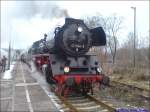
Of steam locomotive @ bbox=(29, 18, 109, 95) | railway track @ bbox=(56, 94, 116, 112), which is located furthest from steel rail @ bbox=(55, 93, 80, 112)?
steam locomotive @ bbox=(29, 18, 109, 95)

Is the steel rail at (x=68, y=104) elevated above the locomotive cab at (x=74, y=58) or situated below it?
below

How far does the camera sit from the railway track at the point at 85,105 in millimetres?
11969

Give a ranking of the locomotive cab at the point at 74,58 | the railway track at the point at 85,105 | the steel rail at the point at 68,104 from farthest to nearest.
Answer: the locomotive cab at the point at 74,58
the railway track at the point at 85,105
the steel rail at the point at 68,104

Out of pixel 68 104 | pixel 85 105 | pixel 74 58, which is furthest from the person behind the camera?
pixel 74 58

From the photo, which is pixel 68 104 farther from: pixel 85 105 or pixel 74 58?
pixel 74 58

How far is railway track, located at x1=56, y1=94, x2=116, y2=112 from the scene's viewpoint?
12.0 m

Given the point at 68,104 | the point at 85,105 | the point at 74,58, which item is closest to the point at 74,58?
the point at 74,58

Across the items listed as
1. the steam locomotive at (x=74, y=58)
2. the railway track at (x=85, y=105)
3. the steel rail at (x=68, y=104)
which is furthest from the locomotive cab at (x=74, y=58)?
the steel rail at (x=68, y=104)

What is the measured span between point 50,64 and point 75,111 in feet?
15.9

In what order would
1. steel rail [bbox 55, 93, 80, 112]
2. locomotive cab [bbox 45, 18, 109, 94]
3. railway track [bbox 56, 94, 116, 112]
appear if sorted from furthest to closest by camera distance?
1. locomotive cab [bbox 45, 18, 109, 94]
2. railway track [bbox 56, 94, 116, 112]
3. steel rail [bbox 55, 93, 80, 112]

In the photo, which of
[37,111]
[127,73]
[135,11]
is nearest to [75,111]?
[37,111]

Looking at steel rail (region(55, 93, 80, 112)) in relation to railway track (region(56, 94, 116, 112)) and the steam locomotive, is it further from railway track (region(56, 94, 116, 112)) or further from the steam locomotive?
the steam locomotive

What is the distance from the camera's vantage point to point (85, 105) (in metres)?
13.2

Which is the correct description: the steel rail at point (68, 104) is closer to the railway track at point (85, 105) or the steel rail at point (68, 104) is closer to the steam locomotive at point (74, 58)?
the railway track at point (85, 105)
